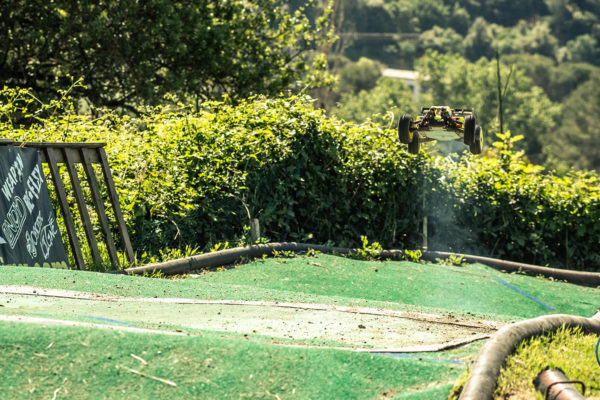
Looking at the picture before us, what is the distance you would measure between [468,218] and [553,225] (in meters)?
1.46

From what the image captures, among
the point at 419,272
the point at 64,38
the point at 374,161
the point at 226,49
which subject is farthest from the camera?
the point at 226,49

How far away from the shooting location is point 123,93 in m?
20.0

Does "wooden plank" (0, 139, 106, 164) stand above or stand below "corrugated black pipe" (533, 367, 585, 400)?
above

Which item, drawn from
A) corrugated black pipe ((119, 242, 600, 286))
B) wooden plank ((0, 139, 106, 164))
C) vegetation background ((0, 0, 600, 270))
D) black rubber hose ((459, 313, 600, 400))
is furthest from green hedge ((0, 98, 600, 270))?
black rubber hose ((459, 313, 600, 400))

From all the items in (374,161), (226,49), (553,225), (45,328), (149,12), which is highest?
(149,12)

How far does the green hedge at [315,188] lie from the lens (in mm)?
10016

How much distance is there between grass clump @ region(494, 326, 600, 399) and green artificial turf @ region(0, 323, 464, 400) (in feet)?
1.03

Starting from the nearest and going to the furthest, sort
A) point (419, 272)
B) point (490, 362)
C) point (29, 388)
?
point (29, 388) → point (490, 362) → point (419, 272)

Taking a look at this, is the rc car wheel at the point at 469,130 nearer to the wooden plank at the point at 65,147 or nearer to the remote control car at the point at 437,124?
the remote control car at the point at 437,124

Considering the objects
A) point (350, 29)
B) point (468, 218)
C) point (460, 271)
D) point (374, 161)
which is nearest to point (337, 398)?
point (460, 271)

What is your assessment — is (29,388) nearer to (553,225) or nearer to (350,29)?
(553,225)

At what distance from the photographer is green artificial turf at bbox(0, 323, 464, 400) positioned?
3.90 metres

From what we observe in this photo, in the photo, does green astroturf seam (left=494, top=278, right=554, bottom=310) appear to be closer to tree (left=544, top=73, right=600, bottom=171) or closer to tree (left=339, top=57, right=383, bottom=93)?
tree (left=544, top=73, right=600, bottom=171)

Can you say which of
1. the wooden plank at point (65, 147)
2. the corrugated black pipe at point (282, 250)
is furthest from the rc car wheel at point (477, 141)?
the wooden plank at point (65, 147)
